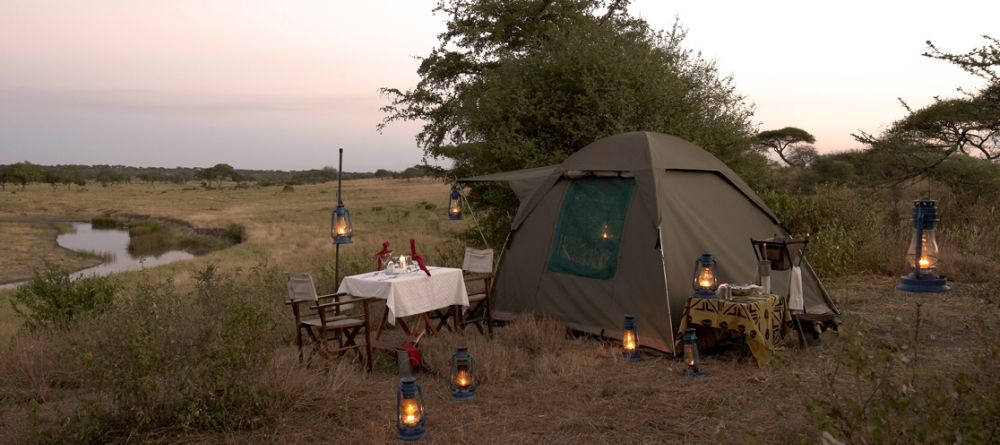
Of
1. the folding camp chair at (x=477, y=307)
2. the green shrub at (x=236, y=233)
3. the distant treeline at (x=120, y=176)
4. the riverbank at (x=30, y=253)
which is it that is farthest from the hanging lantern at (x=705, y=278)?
the distant treeline at (x=120, y=176)

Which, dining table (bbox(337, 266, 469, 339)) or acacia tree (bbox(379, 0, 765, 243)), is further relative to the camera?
acacia tree (bbox(379, 0, 765, 243))

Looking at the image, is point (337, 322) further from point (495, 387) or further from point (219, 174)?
point (219, 174)

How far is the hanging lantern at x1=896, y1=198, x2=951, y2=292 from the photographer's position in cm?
787

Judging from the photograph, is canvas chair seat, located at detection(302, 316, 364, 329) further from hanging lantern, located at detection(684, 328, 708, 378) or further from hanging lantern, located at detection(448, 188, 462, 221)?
hanging lantern, located at detection(684, 328, 708, 378)

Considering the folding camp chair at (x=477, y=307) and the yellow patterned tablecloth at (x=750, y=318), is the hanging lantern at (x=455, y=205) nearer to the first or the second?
the folding camp chair at (x=477, y=307)

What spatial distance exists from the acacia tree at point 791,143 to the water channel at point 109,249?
27273 millimetres

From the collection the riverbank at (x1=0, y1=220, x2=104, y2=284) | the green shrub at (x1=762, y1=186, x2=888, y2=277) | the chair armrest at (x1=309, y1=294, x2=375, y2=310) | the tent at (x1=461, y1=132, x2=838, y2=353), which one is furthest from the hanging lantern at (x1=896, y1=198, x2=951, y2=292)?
the riverbank at (x1=0, y1=220, x2=104, y2=284)

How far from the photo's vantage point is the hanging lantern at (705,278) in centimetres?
628

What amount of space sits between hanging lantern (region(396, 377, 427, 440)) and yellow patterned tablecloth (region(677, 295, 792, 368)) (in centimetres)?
275

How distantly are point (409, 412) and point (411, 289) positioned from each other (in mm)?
2341

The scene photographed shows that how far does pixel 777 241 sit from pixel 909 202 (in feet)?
51.4

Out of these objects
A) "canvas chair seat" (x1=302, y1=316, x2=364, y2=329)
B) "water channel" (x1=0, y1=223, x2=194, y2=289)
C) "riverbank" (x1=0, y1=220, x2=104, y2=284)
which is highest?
"canvas chair seat" (x1=302, y1=316, x2=364, y2=329)

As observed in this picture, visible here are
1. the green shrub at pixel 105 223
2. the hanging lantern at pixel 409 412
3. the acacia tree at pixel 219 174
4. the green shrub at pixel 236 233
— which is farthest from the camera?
the acacia tree at pixel 219 174

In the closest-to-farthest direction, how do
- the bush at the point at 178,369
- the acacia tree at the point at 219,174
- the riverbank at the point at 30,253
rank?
1. the bush at the point at 178,369
2. the riverbank at the point at 30,253
3. the acacia tree at the point at 219,174
